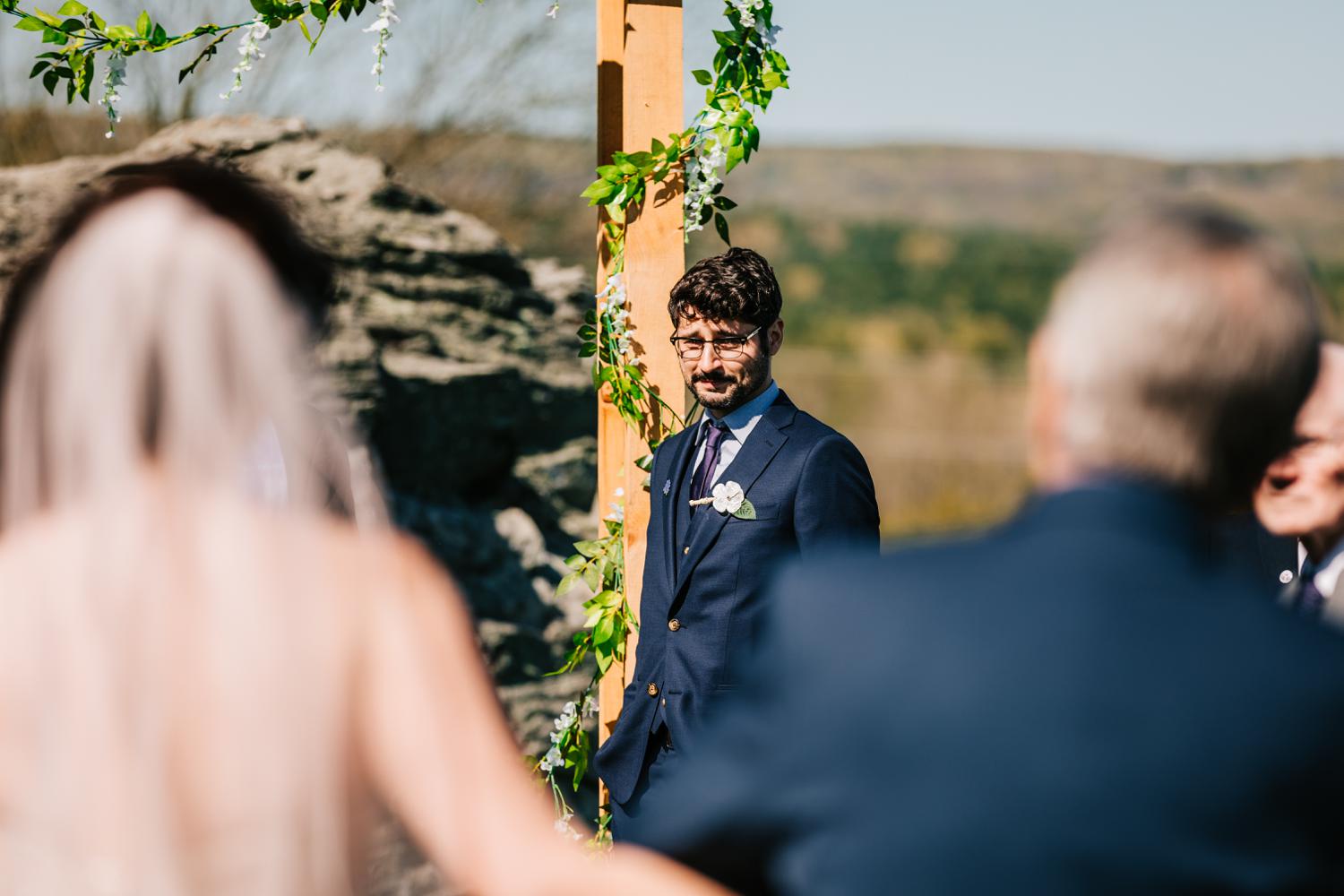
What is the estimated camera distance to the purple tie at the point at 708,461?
3.17m

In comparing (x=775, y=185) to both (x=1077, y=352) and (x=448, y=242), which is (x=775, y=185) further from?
(x=1077, y=352)

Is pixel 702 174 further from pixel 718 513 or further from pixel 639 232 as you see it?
pixel 718 513

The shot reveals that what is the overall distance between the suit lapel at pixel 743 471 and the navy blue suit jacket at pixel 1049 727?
6.16ft

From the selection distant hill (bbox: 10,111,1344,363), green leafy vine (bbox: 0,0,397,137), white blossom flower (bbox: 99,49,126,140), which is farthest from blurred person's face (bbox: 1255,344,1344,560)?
distant hill (bbox: 10,111,1344,363)

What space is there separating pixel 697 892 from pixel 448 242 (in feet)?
15.3

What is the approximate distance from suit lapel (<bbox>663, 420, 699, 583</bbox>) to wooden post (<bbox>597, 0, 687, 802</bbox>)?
0.26 metres

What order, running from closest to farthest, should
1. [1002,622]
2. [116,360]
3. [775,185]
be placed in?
[1002,622] < [116,360] < [775,185]

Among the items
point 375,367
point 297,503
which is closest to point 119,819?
point 297,503

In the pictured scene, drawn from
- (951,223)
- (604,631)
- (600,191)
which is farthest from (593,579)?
(951,223)

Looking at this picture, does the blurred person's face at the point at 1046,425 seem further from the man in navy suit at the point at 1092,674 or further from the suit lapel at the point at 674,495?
the suit lapel at the point at 674,495

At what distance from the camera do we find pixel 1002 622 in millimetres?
1090

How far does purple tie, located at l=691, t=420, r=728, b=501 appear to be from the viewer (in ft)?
10.4

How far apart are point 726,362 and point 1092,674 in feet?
6.99

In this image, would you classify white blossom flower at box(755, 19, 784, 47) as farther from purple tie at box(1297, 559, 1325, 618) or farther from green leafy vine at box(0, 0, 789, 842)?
purple tie at box(1297, 559, 1325, 618)
